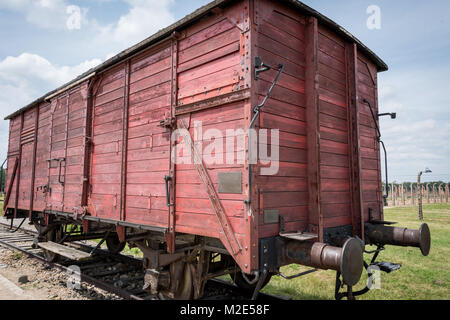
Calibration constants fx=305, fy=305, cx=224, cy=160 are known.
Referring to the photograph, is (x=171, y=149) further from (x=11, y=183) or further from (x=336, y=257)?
(x=11, y=183)

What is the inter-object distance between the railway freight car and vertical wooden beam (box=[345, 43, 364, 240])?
0.02 metres

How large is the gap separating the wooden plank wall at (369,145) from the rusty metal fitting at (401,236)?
1.27ft

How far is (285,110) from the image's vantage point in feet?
12.7

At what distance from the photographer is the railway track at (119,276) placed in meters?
5.29

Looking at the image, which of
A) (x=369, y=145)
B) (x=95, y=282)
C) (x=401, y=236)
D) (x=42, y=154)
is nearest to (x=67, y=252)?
(x=95, y=282)

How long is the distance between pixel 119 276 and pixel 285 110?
518cm

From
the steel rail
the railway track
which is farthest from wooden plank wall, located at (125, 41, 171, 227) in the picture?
the railway track

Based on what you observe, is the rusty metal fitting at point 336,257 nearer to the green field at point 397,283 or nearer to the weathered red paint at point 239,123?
the weathered red paint at point 239,123

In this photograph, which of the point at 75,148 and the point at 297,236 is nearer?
the point at 297,236

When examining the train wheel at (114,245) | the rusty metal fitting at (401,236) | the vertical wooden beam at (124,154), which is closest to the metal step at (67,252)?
the vertical wooden beam at (124,154)

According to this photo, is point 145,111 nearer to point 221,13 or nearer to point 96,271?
point 221,13

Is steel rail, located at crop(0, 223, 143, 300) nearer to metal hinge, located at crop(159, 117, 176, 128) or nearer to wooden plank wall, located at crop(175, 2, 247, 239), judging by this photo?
wooden plank wall, located at crop(175, 2, 247, 239)

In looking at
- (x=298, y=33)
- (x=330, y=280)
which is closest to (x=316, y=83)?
(x=298, y=33)

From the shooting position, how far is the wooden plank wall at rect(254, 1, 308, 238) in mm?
3582
